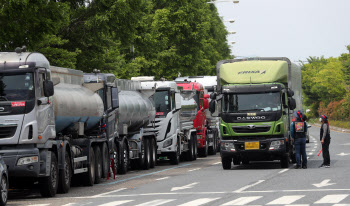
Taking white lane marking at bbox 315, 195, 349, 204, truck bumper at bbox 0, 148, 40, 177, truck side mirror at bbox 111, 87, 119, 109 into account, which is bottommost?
white lane marking at bbox 315, 195, 349, 204

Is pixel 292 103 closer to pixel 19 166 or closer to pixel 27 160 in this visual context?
pixel 27 160

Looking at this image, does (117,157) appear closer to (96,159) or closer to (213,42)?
(96,159)

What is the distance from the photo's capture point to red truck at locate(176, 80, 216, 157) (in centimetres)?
3616

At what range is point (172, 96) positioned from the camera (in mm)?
32625

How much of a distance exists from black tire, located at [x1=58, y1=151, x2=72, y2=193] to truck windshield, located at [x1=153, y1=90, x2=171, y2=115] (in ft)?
38.1

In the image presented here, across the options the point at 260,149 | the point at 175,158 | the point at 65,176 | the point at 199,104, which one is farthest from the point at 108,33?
the point at 65,176

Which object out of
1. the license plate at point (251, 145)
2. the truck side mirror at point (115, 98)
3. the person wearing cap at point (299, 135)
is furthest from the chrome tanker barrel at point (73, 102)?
the person wearing cap at point (299, 135)

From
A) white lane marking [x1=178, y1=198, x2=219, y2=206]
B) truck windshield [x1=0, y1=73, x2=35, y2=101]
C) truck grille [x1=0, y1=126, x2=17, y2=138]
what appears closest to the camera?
white lane marking [x1=178, y1=198, x2=219, y2=206]

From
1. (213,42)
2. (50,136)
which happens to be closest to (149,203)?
(50,136)

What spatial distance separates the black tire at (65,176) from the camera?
20062 mm

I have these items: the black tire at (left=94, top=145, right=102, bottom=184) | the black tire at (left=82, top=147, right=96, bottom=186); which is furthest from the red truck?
the black tire at (left=82, top=147, right=96, bottom=186)

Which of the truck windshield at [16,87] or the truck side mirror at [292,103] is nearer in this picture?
the truck windshield at [16,87]

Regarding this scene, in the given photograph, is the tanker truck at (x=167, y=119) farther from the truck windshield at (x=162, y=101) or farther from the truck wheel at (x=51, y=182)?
the truck wheel at (x=51, y=182)

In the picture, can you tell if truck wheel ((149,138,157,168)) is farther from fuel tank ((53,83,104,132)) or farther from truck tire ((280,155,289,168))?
fuel tank ((53,83,104,132))
